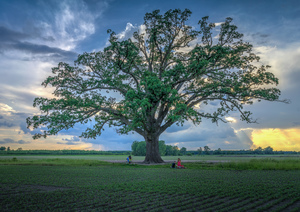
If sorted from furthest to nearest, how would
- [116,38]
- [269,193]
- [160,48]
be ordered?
[160,48]
[116,38]
[269,193]

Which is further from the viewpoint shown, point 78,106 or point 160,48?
point 160,48

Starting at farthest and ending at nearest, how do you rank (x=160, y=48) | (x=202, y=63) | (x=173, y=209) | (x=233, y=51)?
(x=160, y=48), (x=233, y=51), (x=202, y=63), (x=173, y=209)

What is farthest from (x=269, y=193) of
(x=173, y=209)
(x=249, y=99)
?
(x=249, y=99)

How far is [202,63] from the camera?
30.6m

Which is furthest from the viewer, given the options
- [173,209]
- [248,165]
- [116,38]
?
[116,38]

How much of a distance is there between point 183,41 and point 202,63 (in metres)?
8.91

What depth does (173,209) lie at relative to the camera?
26.9ft

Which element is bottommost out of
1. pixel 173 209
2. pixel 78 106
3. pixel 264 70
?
pixel 173 209

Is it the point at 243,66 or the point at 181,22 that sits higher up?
the point at 181,22

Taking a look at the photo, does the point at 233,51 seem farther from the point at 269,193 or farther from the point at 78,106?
the point at 269,193

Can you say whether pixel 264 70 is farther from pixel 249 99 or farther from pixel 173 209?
pixel 173 209

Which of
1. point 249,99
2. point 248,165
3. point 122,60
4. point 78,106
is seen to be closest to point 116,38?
point 122,60

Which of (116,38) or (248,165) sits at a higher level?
(116,38)

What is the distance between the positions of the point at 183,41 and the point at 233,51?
7508 mm
